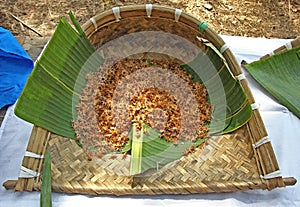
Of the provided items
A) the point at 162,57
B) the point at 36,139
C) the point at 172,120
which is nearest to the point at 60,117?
the point at 36,139

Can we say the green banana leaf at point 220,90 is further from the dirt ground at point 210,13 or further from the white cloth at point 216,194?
the dirt ground at point 210,13

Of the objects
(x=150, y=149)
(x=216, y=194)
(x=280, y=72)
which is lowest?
(x=216, y=194)

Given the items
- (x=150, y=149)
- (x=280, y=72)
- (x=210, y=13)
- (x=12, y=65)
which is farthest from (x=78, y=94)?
(x=210, y=13)

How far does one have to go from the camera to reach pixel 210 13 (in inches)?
94.3

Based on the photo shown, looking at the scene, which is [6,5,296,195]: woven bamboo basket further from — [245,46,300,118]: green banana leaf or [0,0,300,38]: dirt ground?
[0,0,300,38]: dirt ground

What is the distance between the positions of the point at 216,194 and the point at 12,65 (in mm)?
1138

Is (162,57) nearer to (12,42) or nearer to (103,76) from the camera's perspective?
(103,76)

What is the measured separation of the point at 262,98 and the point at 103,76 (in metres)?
0.69

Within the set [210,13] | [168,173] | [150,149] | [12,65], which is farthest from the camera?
[210,13]

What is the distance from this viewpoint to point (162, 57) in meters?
1.69

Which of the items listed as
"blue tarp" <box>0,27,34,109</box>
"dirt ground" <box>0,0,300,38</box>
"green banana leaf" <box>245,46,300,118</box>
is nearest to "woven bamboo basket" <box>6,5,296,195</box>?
"green banana leaf" <box>245,46,300,118</box>

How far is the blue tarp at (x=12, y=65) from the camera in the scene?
166cm

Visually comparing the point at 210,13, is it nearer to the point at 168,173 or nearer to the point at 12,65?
the point at 12,65

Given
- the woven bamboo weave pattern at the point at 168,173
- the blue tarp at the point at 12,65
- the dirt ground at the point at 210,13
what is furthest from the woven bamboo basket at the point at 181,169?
the dirt ground at the point at 210,13
